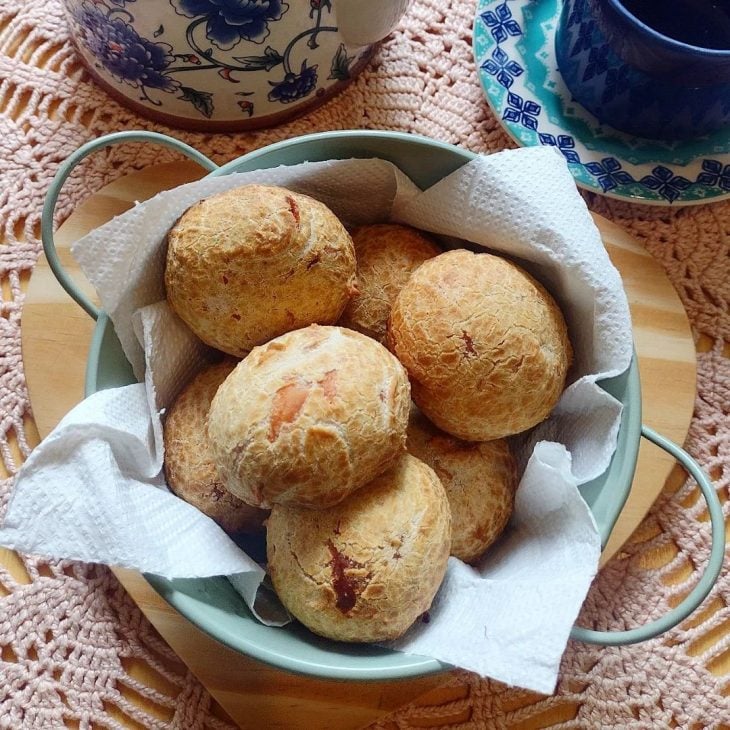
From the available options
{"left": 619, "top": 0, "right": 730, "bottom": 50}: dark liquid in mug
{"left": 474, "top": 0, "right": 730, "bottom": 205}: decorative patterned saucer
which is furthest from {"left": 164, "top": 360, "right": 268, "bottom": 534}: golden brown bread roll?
{"left": 619, "top": 0, "right": 730, "bottom": 50}: dark liquid in mug

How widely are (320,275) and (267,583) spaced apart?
0.19 meters

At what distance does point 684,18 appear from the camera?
65 centimetres

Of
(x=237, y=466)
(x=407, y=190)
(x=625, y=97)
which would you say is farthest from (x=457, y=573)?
(x=625, y=97)

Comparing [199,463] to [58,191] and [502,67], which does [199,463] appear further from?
[502,67]

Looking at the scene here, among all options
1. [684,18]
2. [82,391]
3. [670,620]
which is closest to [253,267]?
[82,391]

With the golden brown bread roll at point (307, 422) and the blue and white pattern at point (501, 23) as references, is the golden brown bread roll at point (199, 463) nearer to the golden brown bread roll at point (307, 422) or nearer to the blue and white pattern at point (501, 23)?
the golden brown bread roll at point (307, 422)

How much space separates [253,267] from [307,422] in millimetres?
109

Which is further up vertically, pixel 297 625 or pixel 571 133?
pixel 571 133

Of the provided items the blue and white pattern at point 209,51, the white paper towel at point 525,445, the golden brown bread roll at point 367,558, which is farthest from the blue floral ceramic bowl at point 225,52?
the golden brown bread roll at point 367,558

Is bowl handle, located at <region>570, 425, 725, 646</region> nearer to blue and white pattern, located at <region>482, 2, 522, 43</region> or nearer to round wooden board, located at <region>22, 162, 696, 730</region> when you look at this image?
round wooden board, located at <region>22, 162, 696, 730</region>

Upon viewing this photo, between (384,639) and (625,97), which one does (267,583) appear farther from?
(625,97)

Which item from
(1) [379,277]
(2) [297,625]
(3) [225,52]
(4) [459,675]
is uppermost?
(3) [225,52]

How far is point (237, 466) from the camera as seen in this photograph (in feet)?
1.38

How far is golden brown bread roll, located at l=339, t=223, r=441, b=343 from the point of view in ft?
1.73
